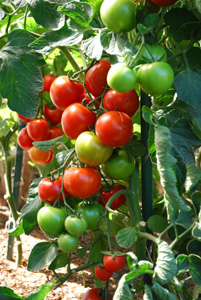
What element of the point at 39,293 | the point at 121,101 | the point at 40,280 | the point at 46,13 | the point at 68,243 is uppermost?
the point at 46,13

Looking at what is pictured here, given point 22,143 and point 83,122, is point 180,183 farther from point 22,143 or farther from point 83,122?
point 22,143

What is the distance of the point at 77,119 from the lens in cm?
65

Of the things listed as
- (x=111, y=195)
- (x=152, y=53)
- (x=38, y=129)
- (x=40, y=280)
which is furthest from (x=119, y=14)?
(x=40, y=280)

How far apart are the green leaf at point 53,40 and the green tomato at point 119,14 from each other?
0.07m

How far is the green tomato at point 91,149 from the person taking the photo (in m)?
0.62

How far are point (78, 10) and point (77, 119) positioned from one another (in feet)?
0.62

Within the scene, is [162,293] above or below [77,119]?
below

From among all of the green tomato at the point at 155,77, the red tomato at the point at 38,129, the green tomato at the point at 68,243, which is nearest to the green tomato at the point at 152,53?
the green tomato at the point at 155,77

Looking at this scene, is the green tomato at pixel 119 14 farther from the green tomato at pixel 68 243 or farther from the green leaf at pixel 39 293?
the green leaf at pixel 39 293

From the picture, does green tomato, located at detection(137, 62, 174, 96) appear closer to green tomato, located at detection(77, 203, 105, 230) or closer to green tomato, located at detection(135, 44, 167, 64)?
green tomato, located at detection(135, 44, 167, 64)

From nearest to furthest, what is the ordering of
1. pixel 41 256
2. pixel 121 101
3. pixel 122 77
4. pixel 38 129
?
pixel 122 77, pixel 121 101, pixel 41 256, pixel 38 129

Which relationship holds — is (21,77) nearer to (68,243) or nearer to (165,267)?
(68,243)

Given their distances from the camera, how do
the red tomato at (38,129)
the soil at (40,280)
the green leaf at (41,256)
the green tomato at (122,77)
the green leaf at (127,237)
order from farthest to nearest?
1. the soil at (40,280)
2. the red tomato at (38,129)
3. the green leaf at (41,256)
4. the green leaf at (127,237)
5. the green tomato at (122,77)

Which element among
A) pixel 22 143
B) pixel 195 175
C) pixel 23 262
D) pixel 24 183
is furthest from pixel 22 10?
pixel 24 183
